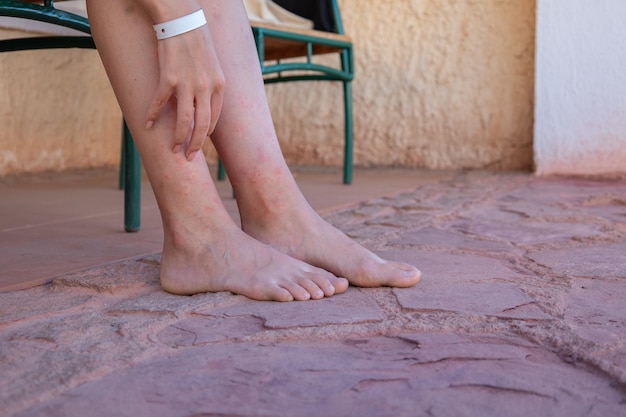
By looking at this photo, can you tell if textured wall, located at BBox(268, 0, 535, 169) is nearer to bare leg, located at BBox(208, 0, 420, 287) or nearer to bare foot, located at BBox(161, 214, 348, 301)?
bare leg, located at BBox(208, 0, 420, 287)

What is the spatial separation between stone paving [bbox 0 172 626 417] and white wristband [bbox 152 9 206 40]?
1.41 feet

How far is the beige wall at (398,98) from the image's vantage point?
11.7ft

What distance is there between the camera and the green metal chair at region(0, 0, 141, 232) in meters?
1.40

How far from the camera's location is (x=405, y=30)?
3891 mm

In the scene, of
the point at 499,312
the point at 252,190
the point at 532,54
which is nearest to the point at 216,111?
the point at 252,190

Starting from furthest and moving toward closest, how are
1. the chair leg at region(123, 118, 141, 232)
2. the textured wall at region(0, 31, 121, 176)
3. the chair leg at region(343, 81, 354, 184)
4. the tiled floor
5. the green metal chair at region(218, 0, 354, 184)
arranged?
the textured wall at region(0, 31, 121, 176), the chair leg at region(343, 81, 354, 184), the green metal chair at region(218, 0, 354, 184), the chair leg at region(123, 118, 141, 232), the tiled floor

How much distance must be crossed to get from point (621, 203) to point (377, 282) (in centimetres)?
158

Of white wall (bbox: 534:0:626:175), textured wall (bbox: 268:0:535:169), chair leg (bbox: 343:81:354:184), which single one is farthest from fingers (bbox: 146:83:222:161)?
textured wall (bbox: 268:0:535:169)

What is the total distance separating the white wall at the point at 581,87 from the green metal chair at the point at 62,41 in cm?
226

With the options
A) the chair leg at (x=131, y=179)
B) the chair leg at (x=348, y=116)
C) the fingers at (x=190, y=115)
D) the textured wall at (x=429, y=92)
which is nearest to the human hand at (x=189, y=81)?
the fingers at (x=190, y=115)

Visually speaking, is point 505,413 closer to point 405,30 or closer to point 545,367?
point 545,367

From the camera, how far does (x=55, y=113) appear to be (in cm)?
353

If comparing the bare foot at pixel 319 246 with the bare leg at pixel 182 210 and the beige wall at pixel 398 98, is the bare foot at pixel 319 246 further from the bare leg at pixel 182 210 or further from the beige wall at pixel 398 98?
the beige wall at pixel 398 98

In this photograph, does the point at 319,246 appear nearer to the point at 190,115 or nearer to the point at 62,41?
the point at 190,115
